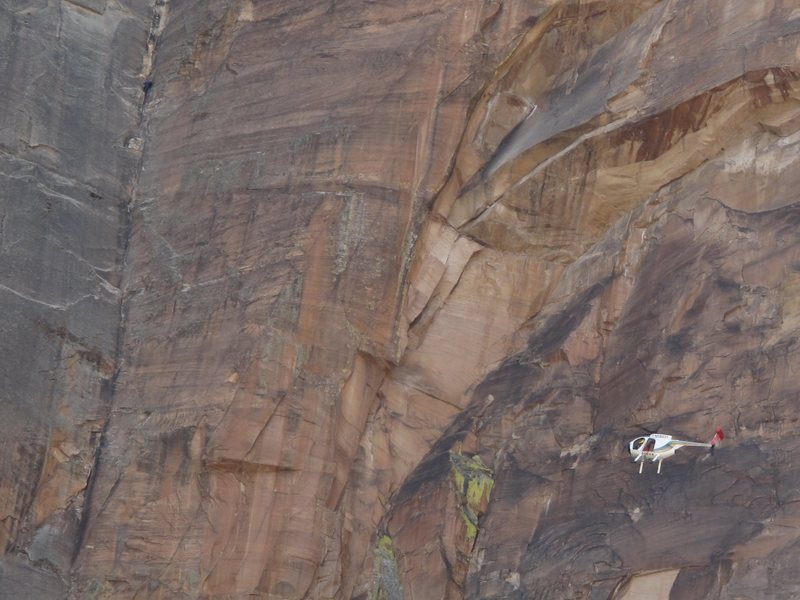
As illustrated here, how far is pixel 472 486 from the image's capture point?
80.8 ft

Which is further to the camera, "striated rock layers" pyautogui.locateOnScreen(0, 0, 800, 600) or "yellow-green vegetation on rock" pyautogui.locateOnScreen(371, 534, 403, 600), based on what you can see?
"yellow-green vegetation on rock" pyautogui.locateOnScreen(371, 534, 403, 600)

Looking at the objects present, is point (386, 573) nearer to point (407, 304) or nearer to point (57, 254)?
point (407, 304)

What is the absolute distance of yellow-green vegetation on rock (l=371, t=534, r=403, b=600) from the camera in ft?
80.8

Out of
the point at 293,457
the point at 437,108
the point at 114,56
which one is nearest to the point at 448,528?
the point at 293,457

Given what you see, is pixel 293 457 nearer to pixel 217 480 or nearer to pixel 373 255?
pixel 217 480

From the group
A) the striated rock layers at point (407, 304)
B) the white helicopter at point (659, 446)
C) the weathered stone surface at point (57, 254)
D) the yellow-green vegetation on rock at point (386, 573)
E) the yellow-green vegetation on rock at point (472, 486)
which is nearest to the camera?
the white helicopter at point (659, 446)

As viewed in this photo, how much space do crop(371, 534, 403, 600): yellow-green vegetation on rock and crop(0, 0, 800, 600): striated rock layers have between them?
0.22ft

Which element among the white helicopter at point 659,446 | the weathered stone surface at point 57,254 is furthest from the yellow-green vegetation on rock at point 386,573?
the weathered stone surface at point 57,254

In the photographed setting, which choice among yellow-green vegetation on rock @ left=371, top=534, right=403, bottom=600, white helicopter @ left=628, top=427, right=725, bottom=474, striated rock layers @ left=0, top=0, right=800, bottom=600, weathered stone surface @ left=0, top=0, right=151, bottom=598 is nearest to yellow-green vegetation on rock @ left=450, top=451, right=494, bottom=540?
striated rock layers @ left=0, top=0, right=800, bottom=600

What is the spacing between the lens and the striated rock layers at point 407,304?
22.8m

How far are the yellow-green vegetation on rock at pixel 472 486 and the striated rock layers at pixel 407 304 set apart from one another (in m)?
0.04

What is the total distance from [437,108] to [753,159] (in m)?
5.88

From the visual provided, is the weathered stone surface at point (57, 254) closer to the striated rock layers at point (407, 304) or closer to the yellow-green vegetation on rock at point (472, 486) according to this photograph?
the striated rock layers at point (407, 304)

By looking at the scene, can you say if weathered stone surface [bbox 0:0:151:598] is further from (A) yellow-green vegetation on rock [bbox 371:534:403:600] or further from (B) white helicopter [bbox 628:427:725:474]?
(B) white helicopter [bbox 628:427:725:474]
